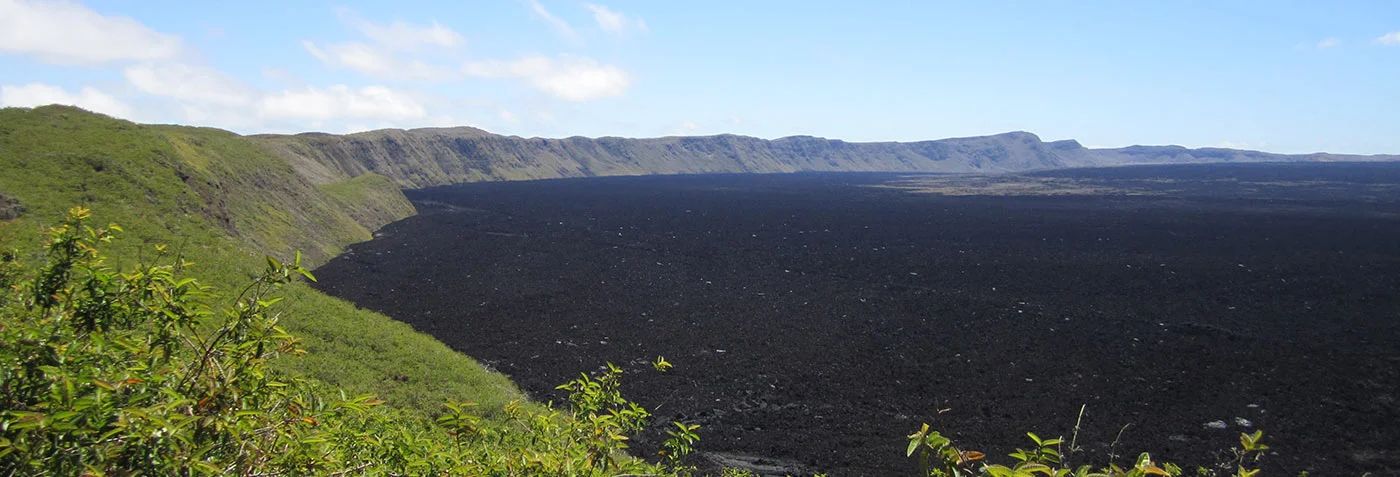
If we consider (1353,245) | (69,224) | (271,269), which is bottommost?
(1353,245)

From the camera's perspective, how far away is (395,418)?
13758 mm

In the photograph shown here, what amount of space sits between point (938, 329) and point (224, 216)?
34431 millimetres

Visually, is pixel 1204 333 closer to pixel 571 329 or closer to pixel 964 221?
pixel 571 329

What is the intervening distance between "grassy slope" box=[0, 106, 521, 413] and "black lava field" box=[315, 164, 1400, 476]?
110 inches

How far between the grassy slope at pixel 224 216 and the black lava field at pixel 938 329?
2.79 meters

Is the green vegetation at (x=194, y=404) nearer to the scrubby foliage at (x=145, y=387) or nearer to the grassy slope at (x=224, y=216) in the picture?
the scrubby foliage at (x=145, y=387)

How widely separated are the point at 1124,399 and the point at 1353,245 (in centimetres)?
4524

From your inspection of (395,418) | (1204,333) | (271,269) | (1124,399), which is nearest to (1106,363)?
(1124,399)

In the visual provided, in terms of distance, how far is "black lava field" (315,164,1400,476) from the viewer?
1798 centimetres

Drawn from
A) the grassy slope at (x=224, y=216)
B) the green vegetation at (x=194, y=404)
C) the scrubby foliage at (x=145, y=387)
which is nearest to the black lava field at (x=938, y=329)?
the green vegetation at (x=194, y=404)

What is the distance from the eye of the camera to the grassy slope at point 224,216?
19.2 meters

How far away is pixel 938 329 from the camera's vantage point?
91.8 feet

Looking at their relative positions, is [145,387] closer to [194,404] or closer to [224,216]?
[194,404]

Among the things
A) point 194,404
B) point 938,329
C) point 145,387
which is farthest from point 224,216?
point 145,387
